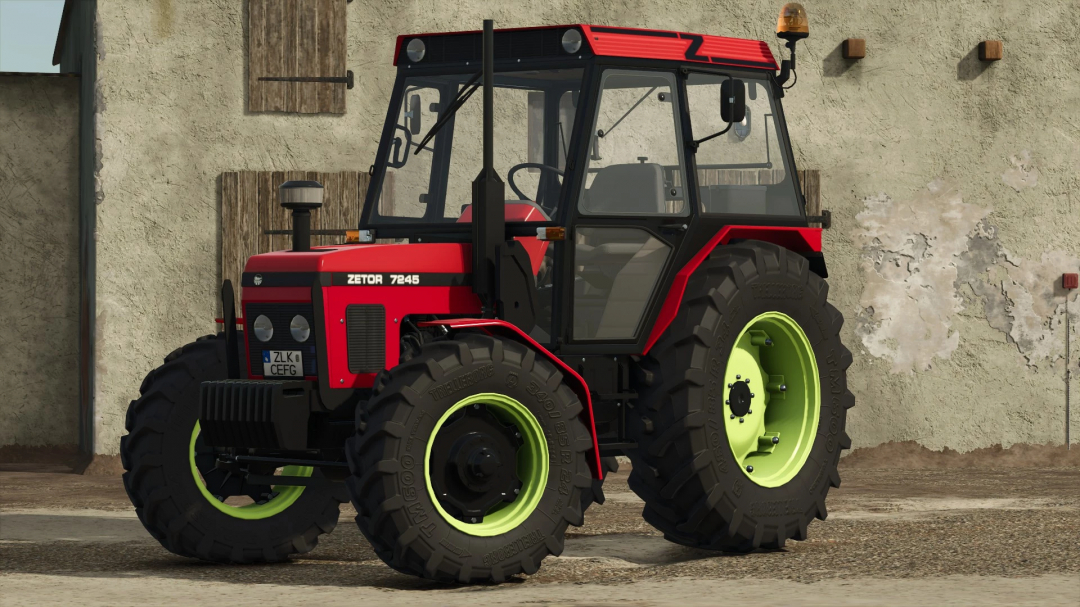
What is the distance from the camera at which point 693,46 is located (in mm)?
7953

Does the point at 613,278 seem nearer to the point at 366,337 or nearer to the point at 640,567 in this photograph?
the point at 366,337

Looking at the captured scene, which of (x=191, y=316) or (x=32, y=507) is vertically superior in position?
(x=191, y=316)

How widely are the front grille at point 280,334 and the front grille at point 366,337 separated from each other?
6.4 inches

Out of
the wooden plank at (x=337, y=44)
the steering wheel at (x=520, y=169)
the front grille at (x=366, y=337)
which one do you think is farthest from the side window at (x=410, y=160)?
the wooden plank at (x=337, y=44)

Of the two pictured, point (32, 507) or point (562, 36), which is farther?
point (32, 507)

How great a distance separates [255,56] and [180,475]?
563 centimetres

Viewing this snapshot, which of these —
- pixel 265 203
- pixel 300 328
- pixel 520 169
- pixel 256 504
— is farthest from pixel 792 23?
pixel 265 203

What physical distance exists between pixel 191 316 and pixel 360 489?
6.23 metres

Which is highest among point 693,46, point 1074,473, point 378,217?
point 693,46

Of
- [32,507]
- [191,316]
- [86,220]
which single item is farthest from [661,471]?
[86,220]

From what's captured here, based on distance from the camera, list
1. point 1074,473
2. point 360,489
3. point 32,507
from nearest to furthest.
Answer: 1. point 360,489
2. point 32,507
3. point 1074,473

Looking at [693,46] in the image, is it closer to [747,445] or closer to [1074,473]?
[747,445]

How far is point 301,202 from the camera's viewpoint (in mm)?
7391

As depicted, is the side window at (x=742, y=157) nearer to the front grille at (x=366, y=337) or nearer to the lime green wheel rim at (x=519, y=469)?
the lime green wheel rim at (x=519, y=469)
